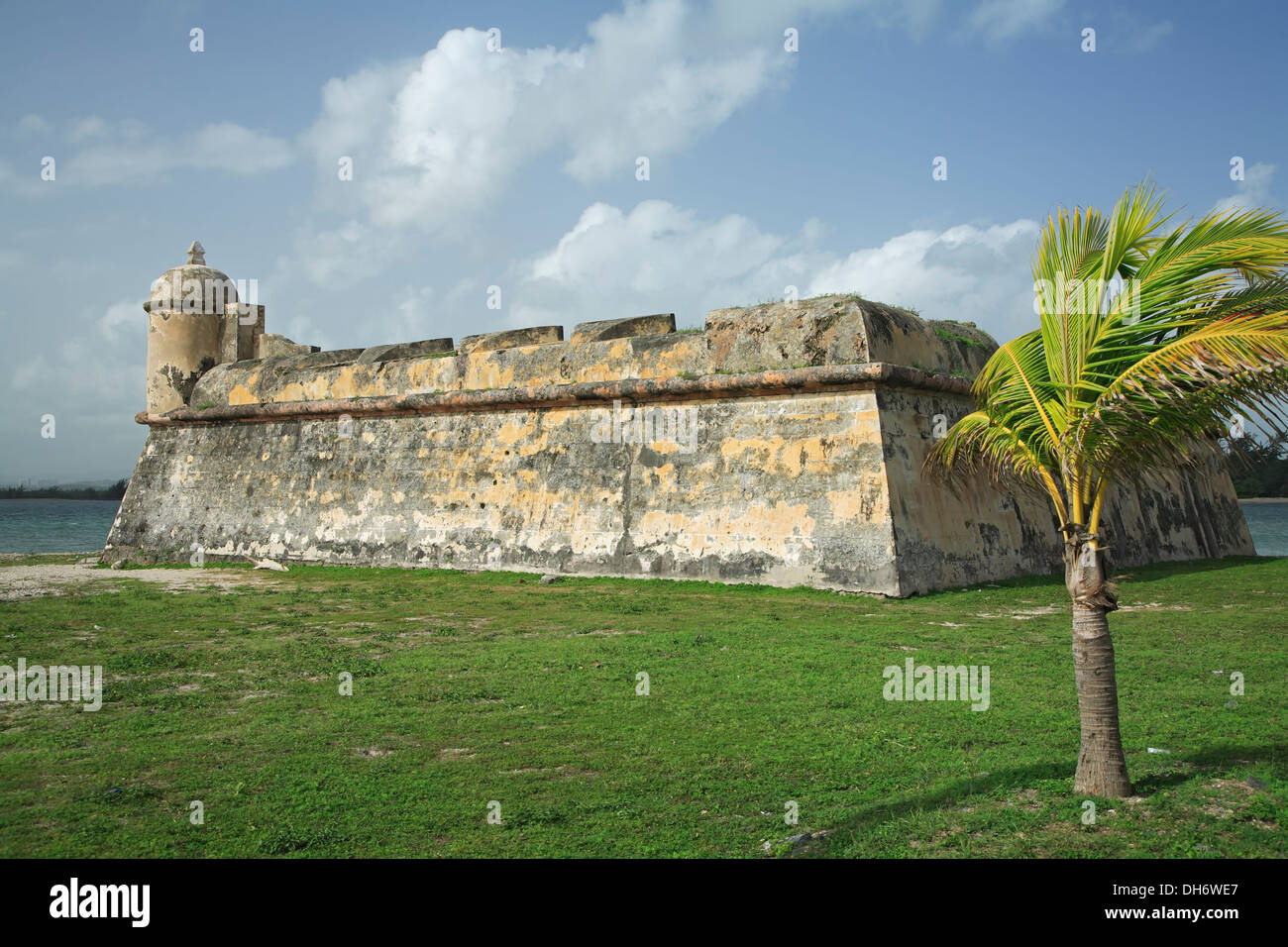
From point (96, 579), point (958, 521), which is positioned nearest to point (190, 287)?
point (96, 579)

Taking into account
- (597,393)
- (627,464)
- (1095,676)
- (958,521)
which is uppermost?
(597,393)

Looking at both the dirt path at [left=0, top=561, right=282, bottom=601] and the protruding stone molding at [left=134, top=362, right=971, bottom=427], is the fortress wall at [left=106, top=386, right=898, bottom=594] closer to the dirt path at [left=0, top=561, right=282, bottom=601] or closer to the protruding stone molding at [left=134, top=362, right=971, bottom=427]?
the protruding stone molding at [left=134, top=362, right=971, bottom=427]

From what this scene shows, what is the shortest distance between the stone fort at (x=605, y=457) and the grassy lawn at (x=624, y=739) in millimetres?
2099

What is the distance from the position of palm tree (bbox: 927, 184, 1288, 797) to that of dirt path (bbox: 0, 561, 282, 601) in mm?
9131

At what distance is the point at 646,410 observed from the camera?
11.1 metres

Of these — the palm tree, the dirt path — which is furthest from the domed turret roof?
the palm tree

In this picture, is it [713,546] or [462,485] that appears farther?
[462,485]

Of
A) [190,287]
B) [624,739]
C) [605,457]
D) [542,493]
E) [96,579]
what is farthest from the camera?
[190,287]

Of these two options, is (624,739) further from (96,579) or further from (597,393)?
(96,579)

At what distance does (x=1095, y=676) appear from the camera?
346cm

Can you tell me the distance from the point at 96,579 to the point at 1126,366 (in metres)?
11.2
